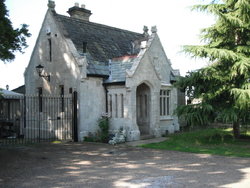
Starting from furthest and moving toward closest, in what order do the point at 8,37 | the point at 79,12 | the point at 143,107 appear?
the point at 79,12 < the point at 143,107 < the point at 8,37

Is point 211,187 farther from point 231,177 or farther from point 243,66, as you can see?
point 243,66

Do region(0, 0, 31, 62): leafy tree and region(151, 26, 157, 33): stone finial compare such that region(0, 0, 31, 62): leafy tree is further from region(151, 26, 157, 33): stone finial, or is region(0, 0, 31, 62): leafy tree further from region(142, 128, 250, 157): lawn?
region(151, 26, 157, 33): stone finial

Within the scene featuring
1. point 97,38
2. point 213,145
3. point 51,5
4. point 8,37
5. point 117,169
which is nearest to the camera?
point 117,169

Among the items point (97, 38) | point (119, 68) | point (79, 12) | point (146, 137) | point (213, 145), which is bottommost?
point (213, 145)

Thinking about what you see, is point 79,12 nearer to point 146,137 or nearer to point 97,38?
point 97,38

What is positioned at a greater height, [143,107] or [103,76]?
[103,76]

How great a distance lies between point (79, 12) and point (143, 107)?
940 cm

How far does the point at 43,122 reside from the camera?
19250 mm

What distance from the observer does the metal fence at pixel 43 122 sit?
17.3 meters

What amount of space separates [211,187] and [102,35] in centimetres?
1605

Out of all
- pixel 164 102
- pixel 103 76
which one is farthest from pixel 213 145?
pixel 103 76

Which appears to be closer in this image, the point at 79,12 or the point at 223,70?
the point at 223,70

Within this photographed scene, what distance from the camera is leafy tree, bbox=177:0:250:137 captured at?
45.2 feet

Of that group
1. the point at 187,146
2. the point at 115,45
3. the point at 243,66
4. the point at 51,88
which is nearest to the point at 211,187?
the point at 187,146
